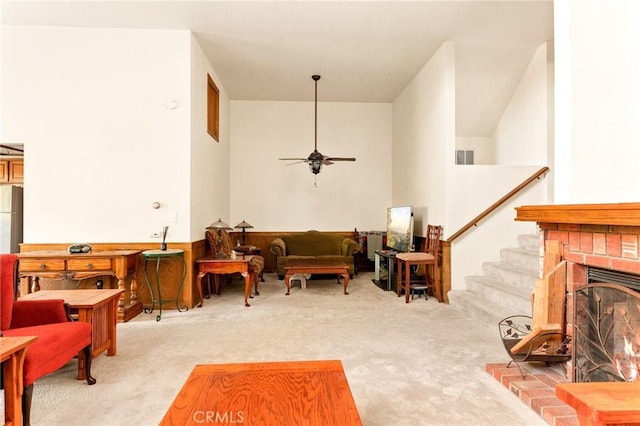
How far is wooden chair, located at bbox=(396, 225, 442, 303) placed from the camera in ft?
15.5

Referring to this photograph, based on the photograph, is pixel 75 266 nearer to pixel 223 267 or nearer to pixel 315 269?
pixel 223 267

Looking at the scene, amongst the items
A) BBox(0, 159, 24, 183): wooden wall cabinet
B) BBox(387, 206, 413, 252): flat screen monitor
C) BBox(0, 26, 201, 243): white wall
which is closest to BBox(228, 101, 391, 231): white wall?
BBox(387, 206, 413, 252): flat screen monitor

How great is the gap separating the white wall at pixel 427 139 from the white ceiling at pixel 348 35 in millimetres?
307

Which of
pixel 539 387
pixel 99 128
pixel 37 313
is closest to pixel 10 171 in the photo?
pixel 99 128

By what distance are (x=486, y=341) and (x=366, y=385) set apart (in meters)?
1.47

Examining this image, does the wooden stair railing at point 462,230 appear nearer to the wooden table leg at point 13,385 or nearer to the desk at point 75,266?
the desk at point 75,266

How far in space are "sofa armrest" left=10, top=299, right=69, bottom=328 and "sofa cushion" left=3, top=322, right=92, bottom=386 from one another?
14 centimetres

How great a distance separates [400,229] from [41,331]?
187 inches

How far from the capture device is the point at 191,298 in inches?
174

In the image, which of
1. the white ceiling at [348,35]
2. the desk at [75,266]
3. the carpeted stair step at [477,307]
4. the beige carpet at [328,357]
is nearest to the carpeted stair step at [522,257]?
the carpeted stair step at [477,307]

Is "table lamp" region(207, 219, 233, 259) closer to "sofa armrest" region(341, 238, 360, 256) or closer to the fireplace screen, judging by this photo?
"sofa armrest" region(341, 238, 360, 256)

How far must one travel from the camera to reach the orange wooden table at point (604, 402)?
116cm

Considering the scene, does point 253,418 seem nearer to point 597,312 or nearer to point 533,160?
point 597,312

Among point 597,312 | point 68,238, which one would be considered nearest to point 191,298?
point 68,238
